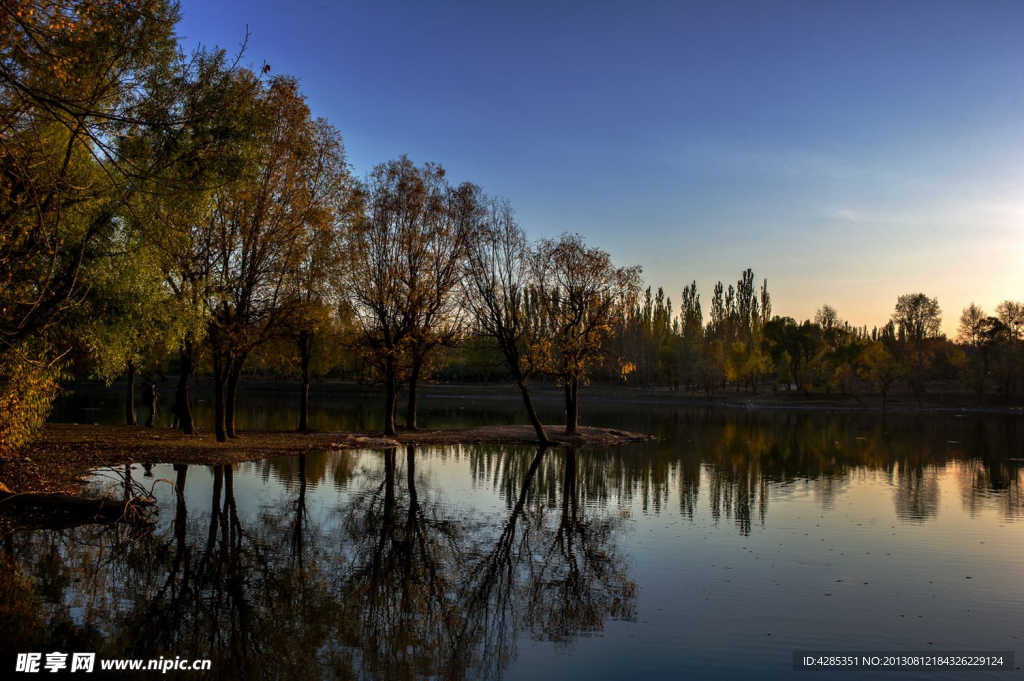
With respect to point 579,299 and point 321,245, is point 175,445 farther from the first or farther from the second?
point 579,299

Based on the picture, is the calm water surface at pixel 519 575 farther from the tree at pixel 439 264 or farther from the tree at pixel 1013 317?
the tree at pixel 1013 317

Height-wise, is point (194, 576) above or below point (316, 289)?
below

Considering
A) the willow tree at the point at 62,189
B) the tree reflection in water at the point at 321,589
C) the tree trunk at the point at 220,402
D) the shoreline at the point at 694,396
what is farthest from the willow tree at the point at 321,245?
the shoreline at the point at 694,396

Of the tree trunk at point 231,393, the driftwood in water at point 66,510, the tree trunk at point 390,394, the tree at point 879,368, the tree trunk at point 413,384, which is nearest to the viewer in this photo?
the driftwood in water at point 66,510

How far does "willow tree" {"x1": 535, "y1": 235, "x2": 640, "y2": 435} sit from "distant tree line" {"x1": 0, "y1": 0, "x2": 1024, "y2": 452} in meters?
0.11

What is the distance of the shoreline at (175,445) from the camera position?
701 inches

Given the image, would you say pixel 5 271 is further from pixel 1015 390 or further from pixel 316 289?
pixel 1015 390

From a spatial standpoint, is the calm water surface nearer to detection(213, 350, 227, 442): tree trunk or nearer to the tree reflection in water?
the tree reflection in water

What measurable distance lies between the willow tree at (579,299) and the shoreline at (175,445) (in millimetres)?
5070

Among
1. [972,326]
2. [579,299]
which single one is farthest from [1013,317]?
[579,299]

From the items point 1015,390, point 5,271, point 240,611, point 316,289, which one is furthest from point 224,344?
point 1015,390

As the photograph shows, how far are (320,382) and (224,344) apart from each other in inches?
3410

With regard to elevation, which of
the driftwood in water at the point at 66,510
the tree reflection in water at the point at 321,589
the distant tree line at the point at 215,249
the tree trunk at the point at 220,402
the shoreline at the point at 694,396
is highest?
the distant tree line at the point at 215,249

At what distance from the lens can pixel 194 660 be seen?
8094mm
